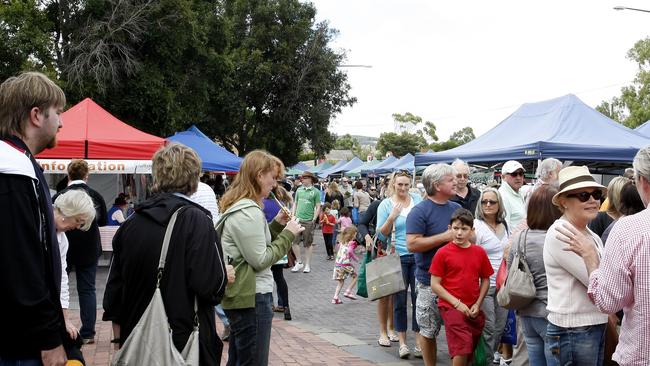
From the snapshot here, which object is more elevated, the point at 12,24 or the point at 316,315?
the point at 12,24

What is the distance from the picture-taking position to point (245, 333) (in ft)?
12.9

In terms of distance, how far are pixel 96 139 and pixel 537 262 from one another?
9100 millimetres

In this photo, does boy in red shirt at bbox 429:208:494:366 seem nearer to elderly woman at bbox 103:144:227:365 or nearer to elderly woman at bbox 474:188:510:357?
elderly woman at bbox 474:188:510:357

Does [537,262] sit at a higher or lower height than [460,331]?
higher

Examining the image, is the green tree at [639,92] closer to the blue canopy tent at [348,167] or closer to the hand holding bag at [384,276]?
the blue canopy tent at [348,167]

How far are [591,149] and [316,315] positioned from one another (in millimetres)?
5677

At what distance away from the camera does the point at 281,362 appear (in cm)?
617

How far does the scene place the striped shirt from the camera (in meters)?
2.56

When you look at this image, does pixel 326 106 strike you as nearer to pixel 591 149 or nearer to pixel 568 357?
pixel 591 149

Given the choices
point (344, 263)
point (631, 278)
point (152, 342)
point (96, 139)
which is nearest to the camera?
point (631, 278)

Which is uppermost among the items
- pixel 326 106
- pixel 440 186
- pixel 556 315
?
pixel 326 106

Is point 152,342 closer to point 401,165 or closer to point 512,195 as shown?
point 512,195

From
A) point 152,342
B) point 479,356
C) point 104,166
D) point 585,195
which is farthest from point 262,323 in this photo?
point 104,166

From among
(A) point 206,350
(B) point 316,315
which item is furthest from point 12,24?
(A) point 206,350
